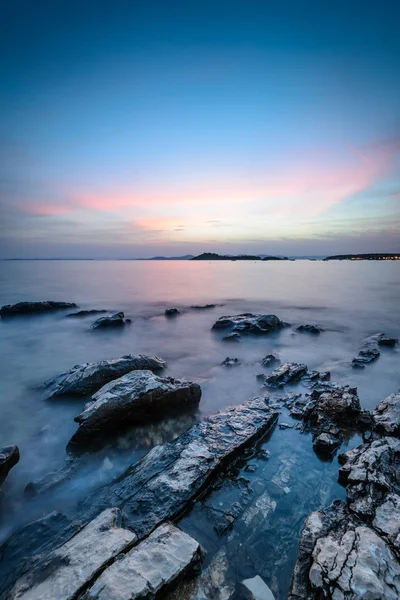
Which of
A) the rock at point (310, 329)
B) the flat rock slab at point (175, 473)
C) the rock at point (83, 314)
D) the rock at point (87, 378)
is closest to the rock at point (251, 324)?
the rock at point (310, 329)

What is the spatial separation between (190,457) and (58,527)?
1.66 meters

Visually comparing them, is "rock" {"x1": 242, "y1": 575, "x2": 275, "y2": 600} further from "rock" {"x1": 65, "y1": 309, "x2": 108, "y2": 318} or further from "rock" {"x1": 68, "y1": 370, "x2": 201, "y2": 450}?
"rock" {"x1": 65, "y1": 309, "x2": 108, "y2": 318}

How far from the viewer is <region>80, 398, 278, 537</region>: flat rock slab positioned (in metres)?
3.17

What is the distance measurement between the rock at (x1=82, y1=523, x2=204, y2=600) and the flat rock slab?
0.26 m

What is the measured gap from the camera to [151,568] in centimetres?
238

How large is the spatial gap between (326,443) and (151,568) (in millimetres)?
3063

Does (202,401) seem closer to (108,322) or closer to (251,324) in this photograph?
(251,324)

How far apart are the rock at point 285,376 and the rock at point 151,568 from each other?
4.68 m

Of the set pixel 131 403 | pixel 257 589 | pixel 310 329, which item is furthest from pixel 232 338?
pixel 257 589

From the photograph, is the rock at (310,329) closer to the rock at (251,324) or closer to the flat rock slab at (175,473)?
the rock at (251,324)

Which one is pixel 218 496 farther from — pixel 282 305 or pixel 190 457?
pixel 282 305

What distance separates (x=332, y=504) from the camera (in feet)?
10.4

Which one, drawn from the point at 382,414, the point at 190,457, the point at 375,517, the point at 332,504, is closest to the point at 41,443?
the point at 190,457

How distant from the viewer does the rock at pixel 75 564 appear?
226 centimetres
